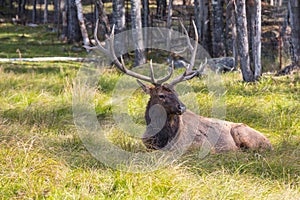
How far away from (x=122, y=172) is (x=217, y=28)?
11914mm

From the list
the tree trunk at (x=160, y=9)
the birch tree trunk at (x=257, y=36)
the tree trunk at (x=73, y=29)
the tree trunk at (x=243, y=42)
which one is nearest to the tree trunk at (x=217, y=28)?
the birch tree trunk at (x=257, y=36)

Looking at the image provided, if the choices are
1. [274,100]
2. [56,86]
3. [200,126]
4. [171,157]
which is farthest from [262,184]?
[56,86]

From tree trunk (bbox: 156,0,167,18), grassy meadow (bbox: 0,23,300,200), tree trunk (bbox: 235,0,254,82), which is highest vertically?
tree trunk (bbox: 156,0,167,18)

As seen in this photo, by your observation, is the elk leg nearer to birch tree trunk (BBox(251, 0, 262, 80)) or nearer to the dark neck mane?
the dark neck mane

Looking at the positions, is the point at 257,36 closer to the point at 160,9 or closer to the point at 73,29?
the point at 73,29

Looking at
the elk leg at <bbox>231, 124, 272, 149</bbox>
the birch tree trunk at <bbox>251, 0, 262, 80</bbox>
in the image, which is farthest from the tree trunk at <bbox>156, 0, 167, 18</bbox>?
the elk leg at <bbox>231, 124, 272, 149</bbox>

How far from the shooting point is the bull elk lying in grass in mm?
6297

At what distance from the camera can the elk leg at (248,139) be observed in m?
6.55

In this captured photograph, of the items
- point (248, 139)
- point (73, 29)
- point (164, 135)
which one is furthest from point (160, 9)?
point (164, 135)

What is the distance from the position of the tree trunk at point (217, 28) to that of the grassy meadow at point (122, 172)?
6.96 meters

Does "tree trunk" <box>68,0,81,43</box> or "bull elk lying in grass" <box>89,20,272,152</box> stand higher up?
"tree trunk" <box>68,0,81,43</box>

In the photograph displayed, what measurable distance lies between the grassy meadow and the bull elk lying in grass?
0.81 feet

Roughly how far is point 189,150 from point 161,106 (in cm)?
67

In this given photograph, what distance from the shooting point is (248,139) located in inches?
261
